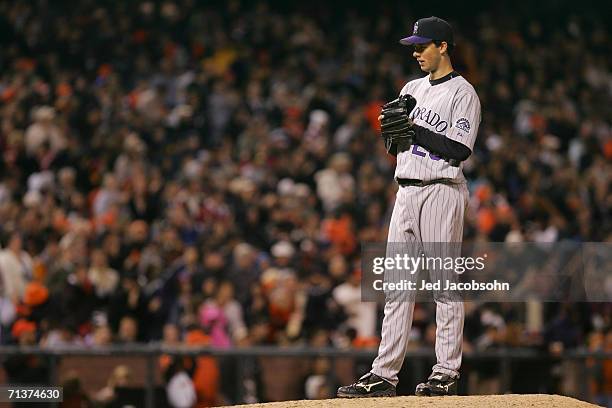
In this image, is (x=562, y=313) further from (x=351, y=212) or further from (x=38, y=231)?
(x=38, y=231)

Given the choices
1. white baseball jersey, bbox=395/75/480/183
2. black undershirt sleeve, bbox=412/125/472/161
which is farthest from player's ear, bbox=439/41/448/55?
black undershirt sleeve, bbox=412/125/472/161

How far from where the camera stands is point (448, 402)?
6152mm

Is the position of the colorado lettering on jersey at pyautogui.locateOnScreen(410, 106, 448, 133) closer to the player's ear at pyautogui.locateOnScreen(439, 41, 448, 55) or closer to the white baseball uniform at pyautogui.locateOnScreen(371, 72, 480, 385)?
the white baseball uniform at pyautogui.locateOnScreen(371, 72, 480, 385)

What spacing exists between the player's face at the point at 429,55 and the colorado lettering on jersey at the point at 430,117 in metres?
0.22

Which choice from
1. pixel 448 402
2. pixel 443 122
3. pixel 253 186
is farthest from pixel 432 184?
pixel 253 186

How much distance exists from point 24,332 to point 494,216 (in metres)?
5.32

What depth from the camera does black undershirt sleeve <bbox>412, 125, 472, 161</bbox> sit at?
20.6ft

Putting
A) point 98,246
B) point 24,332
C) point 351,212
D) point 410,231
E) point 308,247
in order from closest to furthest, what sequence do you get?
point 410,231 < point 24,332 < point 98,246 < point 308,247 < point 351,212

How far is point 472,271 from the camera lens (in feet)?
25.7

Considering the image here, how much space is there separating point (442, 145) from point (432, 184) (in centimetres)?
22

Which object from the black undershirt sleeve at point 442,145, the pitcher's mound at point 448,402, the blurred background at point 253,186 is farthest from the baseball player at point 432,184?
the blurred background at point 253,186

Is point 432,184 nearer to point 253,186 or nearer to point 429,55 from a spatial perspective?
point 429,55

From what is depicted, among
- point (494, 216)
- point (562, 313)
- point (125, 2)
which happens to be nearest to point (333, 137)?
point (494, 216)

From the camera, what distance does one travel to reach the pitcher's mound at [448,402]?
6.11m
